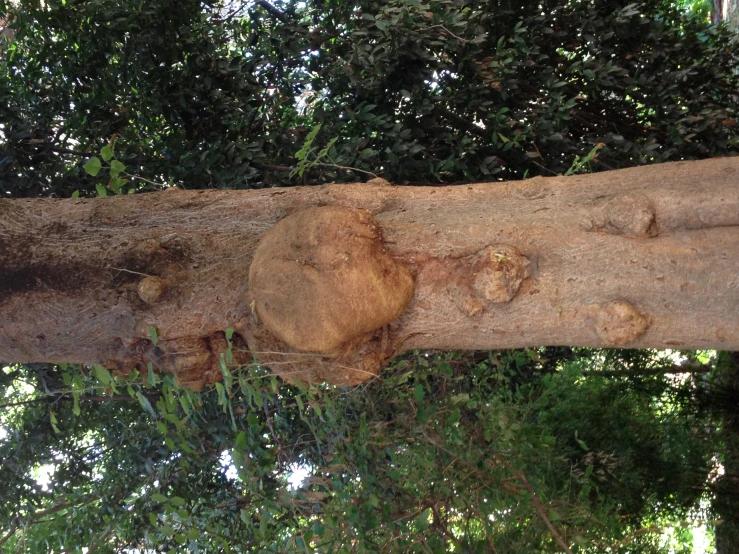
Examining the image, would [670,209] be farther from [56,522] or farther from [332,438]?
[56,522]

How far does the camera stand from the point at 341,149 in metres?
3.93

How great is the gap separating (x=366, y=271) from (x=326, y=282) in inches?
5.3

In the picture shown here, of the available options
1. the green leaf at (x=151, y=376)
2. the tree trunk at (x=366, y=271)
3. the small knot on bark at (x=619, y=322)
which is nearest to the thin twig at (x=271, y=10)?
the tree trunk at (x=366, y=271)

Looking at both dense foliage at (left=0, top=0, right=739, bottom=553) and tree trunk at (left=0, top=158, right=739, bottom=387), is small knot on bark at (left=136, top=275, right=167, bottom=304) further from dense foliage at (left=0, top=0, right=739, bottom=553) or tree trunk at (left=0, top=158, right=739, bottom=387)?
dense foliage at (left=0, top=0, right=739, bottom=553)

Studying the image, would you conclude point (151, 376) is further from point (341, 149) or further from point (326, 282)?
point (341, 149)

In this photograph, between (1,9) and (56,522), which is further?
(56,522)

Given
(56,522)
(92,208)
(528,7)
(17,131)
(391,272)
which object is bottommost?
(56,522)

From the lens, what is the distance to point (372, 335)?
2.41m

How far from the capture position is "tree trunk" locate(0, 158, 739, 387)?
2.16m

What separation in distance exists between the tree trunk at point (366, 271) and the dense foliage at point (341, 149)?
1.03 meters

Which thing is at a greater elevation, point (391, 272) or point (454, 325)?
point (391, 272)

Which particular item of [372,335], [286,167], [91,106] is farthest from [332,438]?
[91,106]

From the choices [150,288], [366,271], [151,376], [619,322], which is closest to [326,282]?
[366,271]

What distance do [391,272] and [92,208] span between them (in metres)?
1.26
